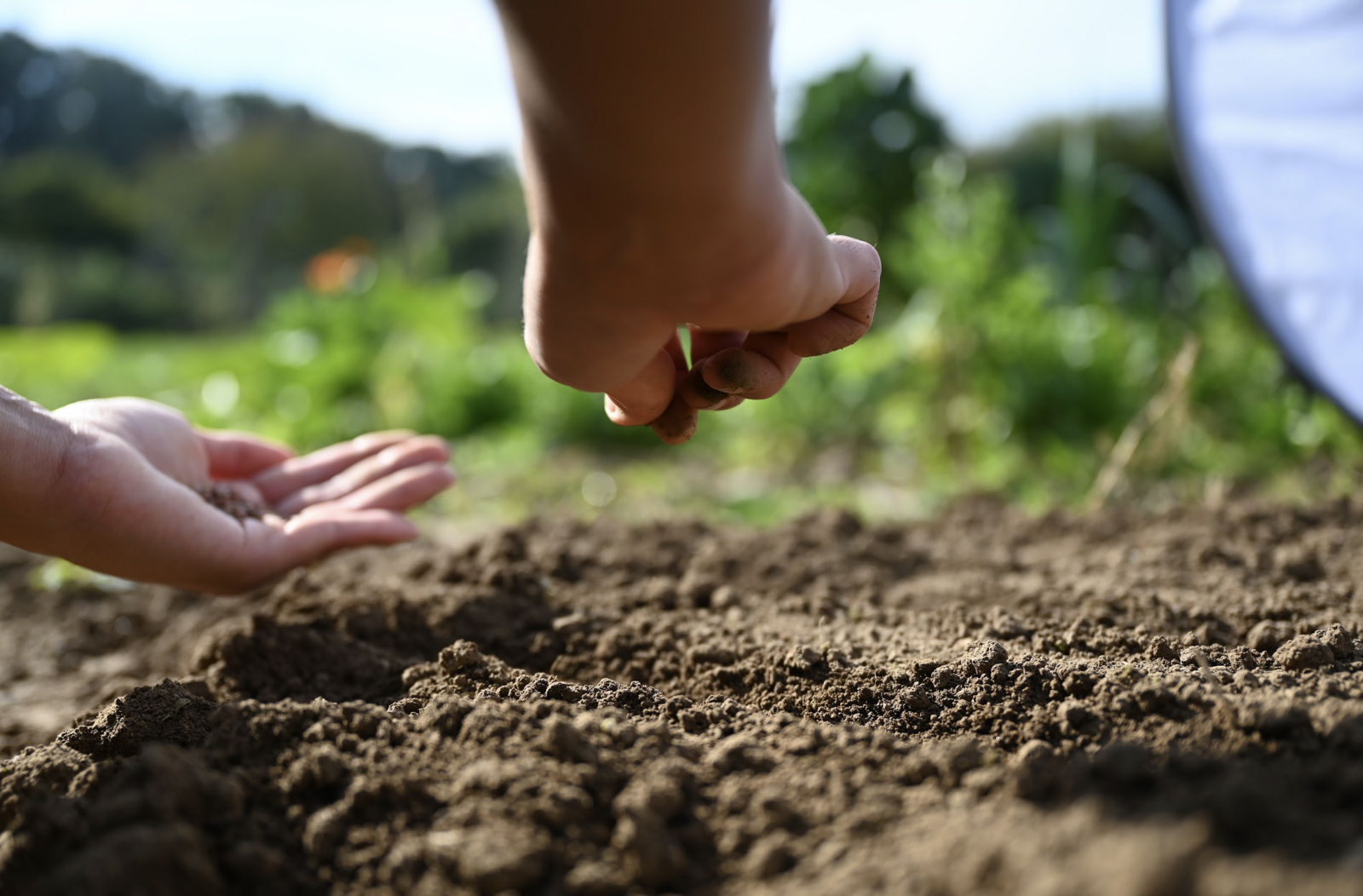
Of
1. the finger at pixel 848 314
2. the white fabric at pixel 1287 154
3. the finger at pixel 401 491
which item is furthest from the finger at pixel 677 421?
the white fabric at pixel 1287 154

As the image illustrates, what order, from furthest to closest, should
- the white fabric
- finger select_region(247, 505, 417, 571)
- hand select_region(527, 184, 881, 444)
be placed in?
the white fabric < finger select_region(247, 505, 417, 571) < hand select_region(527, 184, 881, 444)

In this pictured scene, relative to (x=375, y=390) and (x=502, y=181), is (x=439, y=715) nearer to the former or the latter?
(x=375, y=390)

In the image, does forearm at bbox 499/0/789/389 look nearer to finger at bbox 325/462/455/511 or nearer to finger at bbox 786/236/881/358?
finger at bbox 786/236/881/358

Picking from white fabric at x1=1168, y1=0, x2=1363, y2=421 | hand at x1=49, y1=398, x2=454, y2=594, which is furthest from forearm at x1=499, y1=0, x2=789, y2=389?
white fabric at x1=1168, y1=0, x2=1363, y2=421

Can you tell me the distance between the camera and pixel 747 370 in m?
1.09

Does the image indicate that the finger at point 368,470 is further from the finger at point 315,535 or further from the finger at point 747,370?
the finger at point 747,370

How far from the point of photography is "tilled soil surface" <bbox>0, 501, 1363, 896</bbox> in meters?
0.81

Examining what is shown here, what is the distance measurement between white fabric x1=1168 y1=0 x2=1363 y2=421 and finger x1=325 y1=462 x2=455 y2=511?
7.76 feet

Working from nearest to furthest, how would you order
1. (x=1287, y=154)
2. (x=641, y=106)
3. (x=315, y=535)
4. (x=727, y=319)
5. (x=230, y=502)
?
(x=641, y=106) → (x=727, y=319) → (x=315, y=535) → (x=230, y=502) → (x=1287, y=154)

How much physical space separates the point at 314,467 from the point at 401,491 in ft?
0.95


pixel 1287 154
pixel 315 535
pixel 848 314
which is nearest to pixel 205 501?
pixel 315 535

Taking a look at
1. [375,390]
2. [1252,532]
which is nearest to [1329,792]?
[1252,532]

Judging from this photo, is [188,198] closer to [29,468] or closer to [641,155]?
[29,468]

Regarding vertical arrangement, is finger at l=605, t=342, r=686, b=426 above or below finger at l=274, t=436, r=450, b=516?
above
